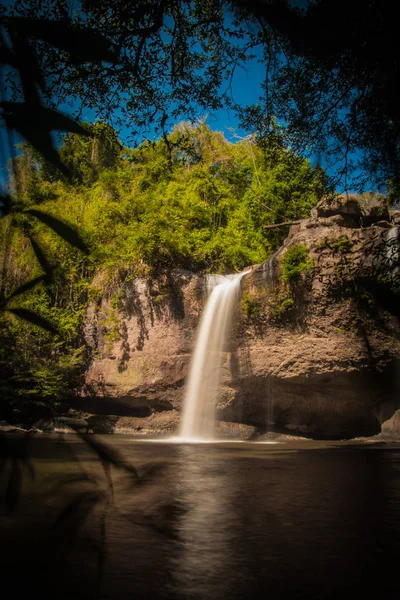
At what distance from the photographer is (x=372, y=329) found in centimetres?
1177

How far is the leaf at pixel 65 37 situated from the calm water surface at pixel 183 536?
2.10ft

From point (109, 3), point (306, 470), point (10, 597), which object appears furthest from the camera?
point (306, 470)

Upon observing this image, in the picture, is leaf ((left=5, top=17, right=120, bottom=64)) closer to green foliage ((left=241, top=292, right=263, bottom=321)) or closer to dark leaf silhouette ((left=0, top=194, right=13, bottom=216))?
dark leaf silhouette ((left=0, top=194, right=13, bottom=216))

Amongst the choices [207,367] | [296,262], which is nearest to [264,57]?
[296,262]

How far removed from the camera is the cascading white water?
546 inches

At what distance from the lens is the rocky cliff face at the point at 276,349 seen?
1204 cm

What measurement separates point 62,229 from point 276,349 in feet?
42.0

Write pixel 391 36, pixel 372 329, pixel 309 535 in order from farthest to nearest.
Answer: pixel 372 329 < pixel 309 535 < pixel 391 36

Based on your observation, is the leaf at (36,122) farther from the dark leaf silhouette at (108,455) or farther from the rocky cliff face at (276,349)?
the rocky cliff face at (276,349)

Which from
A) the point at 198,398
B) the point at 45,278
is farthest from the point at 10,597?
the point at 198,398

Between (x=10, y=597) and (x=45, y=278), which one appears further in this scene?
(x=10, y=597)

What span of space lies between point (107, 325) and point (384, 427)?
981 centimetres

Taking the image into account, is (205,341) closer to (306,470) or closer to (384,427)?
(384,427)

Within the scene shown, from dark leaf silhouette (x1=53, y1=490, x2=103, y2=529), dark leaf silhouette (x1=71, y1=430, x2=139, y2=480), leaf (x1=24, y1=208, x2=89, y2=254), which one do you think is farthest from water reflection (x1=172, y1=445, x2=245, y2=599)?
leaf (x1=24, y1=208, x2=89, y2=254)
